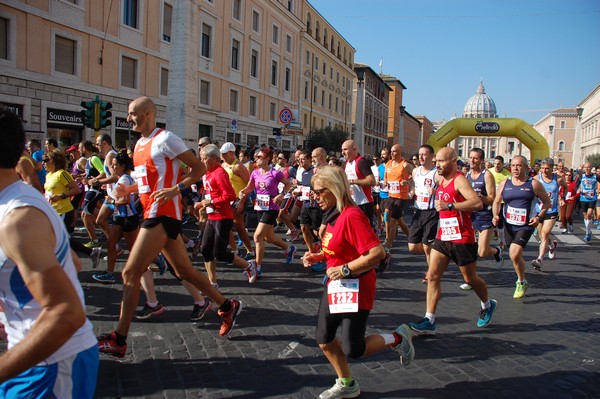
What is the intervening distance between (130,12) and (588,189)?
20.9m

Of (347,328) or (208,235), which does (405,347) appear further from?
(208,235)

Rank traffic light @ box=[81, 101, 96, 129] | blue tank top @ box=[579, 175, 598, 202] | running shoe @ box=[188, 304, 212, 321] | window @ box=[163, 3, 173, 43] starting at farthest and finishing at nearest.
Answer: window @ box=[163, 3, 173, 43]
blue tank top @ box=[579, 175, 598, 202]
traffic light @ box=[81, 101, 96, 129]
running shoe @ box=[188, 304, 212, 321]

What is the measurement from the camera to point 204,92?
98.3 feet

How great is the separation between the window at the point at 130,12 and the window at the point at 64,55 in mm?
3700

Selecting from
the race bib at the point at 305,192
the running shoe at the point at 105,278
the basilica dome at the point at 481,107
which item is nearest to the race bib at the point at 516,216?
the race bib at the point at 305,192

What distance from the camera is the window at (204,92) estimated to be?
2955cm

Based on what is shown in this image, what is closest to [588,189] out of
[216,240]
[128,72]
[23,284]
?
[216,240]

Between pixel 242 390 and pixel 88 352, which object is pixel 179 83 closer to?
pixel 242 390

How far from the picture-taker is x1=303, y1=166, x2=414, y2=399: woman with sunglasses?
315 centimetres

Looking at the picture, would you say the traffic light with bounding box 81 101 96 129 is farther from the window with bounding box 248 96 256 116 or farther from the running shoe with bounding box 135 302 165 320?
the window with bounding box 248 96 256 116

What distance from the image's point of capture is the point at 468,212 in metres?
4.95

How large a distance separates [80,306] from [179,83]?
49.6ft

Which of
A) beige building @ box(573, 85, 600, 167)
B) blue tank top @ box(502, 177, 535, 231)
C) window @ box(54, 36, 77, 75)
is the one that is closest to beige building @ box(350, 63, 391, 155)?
beige building @ box(573, 85, 600, 167)

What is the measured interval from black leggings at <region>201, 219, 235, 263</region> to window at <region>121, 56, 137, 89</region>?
19167mm
